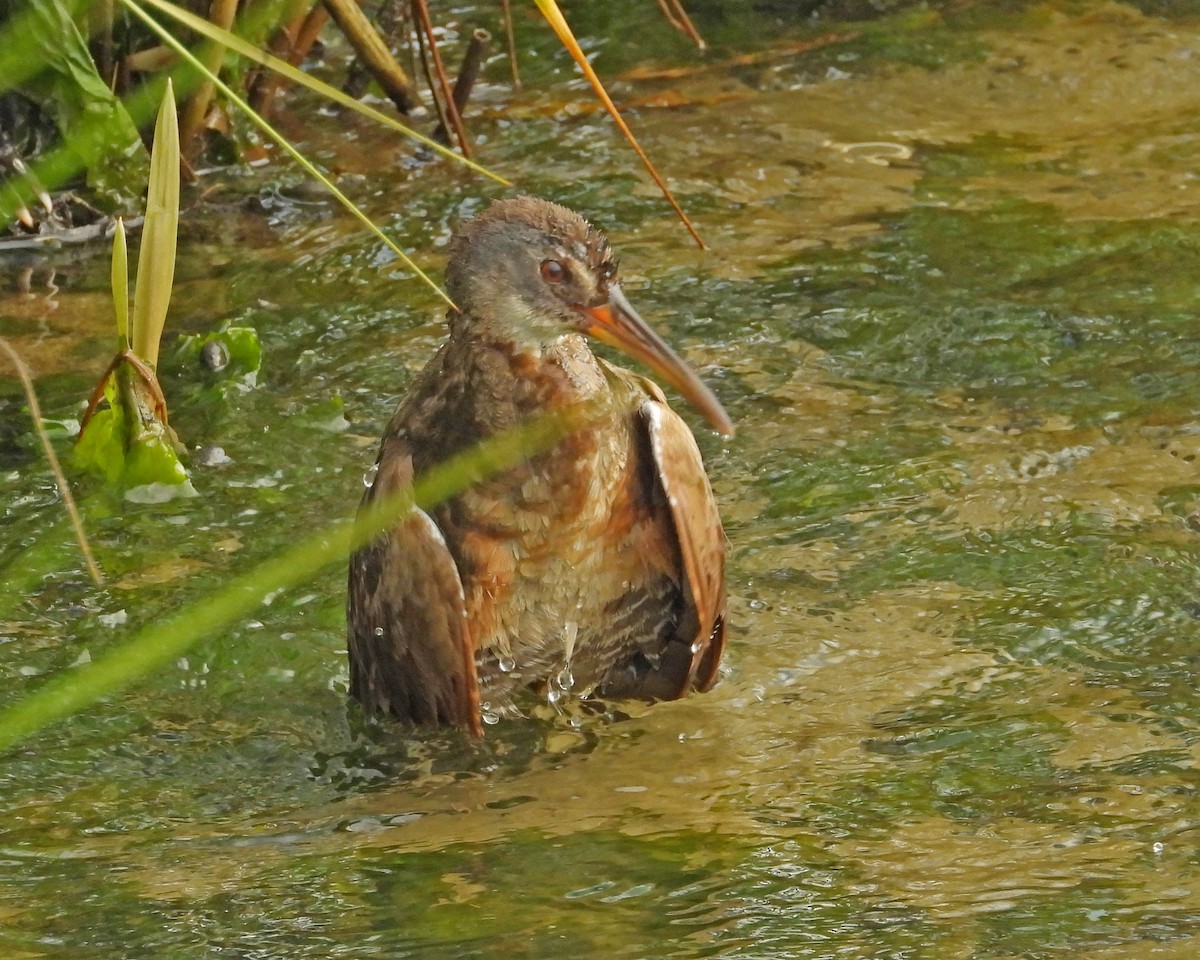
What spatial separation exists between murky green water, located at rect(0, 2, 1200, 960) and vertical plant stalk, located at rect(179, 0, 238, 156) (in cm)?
26

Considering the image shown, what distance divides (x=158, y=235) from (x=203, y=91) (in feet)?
7.61

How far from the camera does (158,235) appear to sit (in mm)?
3811

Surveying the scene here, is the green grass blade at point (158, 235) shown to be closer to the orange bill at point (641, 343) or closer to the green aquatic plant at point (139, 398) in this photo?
the green aquatic plant at point (139, 398)

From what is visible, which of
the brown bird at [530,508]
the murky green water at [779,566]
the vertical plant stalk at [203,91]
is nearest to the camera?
the murky green water at [779,566]

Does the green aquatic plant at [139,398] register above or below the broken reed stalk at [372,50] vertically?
below

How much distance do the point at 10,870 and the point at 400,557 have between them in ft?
3.25

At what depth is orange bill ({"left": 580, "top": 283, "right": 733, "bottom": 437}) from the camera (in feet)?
13.1

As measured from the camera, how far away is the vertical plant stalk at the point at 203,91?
207 inches

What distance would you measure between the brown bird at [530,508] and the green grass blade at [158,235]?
565mm

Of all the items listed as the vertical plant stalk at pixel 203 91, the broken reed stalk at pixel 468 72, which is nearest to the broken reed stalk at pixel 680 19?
the broken reed stalk at pixel 468 72

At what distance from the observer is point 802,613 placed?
14.1ft

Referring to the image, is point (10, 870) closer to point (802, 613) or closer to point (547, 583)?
point (547, 583)

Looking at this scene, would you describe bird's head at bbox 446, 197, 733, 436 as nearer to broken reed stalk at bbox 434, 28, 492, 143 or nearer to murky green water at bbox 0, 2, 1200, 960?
murky green water at bbox 0, 2, 1200, 960

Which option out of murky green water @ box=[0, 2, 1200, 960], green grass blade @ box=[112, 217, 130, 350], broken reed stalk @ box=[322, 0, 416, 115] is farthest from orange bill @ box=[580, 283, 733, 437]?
broken reed stalk @ box=[322, 0, 416, 115]
